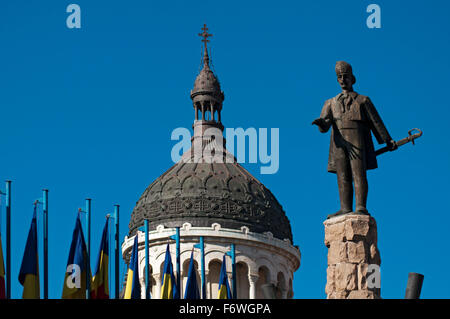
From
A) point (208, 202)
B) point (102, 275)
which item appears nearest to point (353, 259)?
point (102, 275)

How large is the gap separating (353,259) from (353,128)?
2.59 m

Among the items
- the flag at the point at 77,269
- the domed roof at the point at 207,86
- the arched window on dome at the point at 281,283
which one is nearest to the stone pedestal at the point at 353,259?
the flag at the point at 77,269

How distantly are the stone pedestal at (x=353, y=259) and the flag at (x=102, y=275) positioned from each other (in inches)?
1119

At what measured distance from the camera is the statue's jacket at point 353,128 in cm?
2744

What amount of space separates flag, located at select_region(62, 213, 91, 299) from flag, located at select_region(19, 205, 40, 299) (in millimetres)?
1642

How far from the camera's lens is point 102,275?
55.5 m

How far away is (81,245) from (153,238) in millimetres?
39772

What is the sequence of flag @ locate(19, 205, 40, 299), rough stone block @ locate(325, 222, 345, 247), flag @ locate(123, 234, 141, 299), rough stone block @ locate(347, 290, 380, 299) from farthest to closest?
flag @ locate(123, 234, 141, 299)
flag @ locate(19, 205, 40, 299)
rough stone block @ locate(325, 222, 345, 247)
rough stone block @ locate(347, 290, 380, 299)

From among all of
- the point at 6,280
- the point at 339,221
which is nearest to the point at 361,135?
the point at 339,221

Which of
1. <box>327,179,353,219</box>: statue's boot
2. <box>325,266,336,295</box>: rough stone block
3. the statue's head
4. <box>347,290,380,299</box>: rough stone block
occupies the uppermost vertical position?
the statue's head

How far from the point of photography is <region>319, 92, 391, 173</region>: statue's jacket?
90.0 feet

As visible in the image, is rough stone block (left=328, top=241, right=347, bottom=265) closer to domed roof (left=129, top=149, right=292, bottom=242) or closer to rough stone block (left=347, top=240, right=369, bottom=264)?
rough stone block (left=347, top=240, right=369, bottom=264)

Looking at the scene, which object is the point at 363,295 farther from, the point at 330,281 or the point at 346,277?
the point at 330,281

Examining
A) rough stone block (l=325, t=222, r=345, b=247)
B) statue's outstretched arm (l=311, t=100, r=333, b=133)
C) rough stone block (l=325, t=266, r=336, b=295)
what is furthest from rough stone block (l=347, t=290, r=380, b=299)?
statue's outstretched arm (l=311, t=100, r=333, b=133)
